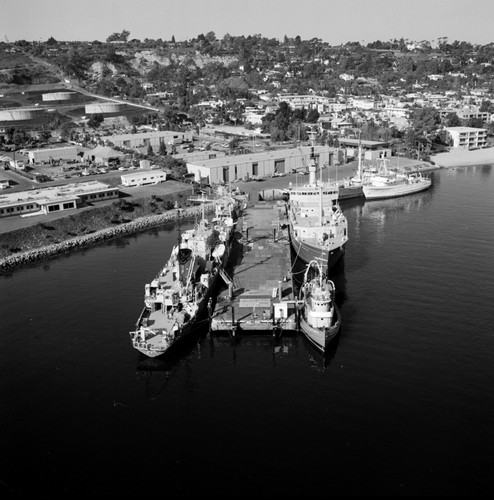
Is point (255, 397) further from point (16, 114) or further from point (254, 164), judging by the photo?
point (16, 114)

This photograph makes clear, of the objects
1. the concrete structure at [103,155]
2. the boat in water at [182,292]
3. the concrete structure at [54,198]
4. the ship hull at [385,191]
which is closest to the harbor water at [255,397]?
the boat in water at [182,292]

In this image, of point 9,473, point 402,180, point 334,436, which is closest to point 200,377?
point 334,436

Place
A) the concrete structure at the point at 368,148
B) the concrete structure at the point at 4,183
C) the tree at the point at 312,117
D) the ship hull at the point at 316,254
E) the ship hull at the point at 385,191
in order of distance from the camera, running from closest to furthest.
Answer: the ship hull at the point at 316,254
the concrete structure at the point at 4,183
the ship hull at the point at 385,191
the concrete structure at the point at 368,148
the tree at the point at 312,117

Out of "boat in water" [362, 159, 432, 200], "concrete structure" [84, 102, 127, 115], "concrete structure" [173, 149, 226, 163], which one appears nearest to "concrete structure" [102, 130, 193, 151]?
"concrete structure" [173, 149, 226, 163]

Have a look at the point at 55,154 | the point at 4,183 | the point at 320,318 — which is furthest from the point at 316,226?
the point at 55,154

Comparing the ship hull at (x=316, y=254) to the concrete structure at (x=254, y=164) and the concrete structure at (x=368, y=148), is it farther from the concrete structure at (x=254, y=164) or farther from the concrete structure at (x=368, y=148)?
the concrete structure at (x=368, y=148)

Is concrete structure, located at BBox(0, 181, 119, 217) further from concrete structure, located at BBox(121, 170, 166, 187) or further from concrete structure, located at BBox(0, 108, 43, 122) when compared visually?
concrete structure, located at BBox(0, 108, 43, 122)
